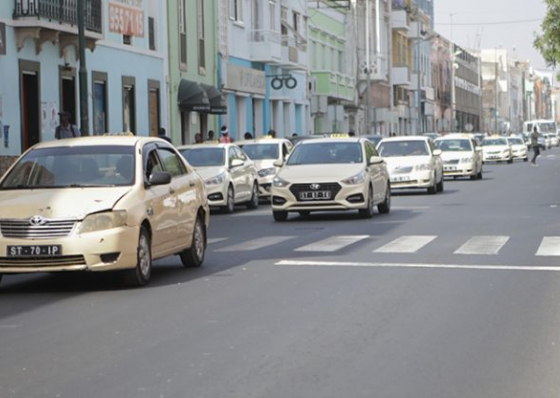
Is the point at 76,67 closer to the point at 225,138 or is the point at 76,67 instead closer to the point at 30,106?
the point at 30,106

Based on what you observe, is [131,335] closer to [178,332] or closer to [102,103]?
[178,332]

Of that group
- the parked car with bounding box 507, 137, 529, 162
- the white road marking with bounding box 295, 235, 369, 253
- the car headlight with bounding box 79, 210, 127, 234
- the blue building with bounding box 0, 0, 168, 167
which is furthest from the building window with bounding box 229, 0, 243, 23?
the car headlight with bounding box 79, 210, 127, 234

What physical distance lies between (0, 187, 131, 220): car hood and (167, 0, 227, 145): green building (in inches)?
1214

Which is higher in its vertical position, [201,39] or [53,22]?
[201,39]

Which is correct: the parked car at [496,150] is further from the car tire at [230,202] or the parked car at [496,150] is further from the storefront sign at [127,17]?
the car tire at [230,202]

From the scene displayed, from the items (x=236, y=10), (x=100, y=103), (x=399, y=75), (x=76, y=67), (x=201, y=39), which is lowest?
(x=100, y=103)

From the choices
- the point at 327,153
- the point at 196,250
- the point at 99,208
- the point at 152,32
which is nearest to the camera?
the point at 99,208

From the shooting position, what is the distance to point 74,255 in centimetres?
1400

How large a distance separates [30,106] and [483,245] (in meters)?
17.1

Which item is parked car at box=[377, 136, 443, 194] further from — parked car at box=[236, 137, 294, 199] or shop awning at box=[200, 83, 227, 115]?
shop awning at box=[200, 83, 227, 115]

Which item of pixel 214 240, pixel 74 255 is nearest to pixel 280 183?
pixel 214 240

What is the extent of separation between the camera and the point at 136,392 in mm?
8312

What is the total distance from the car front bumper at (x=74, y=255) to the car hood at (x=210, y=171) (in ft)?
54.0

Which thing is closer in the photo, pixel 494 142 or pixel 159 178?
pixel 159 178
